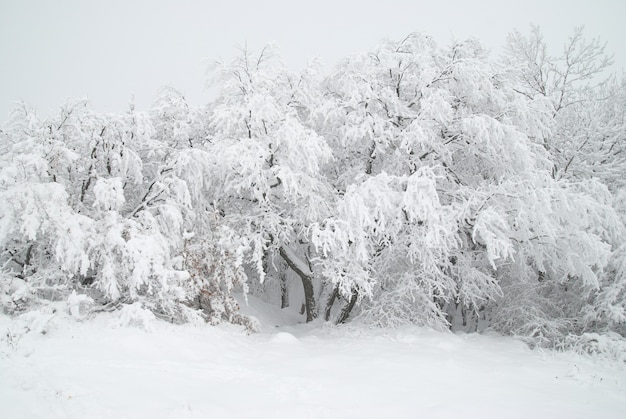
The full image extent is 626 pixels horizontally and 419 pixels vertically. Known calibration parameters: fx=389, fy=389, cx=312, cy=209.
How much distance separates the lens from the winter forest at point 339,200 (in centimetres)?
784

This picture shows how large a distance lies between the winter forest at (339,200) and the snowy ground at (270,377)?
106 cm

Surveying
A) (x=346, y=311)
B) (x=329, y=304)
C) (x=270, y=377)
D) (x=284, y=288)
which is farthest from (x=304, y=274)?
(x=270, y=377)

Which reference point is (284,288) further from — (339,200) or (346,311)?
(339,200)

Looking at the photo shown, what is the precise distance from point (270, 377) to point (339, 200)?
465 cm

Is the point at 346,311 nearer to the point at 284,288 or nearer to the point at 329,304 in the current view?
the point at 329,304

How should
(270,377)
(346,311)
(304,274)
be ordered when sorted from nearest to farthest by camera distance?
(270,377) → (346,311) → (304,274)

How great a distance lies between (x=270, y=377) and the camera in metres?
5.77

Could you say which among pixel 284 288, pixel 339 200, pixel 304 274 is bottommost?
pixel 284 288

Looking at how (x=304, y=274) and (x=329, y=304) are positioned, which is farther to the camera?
(x=329, y=304)

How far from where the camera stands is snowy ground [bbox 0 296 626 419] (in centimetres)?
438

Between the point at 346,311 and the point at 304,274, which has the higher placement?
the point at 304,274

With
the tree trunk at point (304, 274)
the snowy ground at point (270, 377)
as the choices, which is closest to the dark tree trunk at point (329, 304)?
the tree trunk at point (304, 274)

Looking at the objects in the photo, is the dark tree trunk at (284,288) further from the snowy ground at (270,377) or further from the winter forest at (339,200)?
the snowy ground at (270,377)

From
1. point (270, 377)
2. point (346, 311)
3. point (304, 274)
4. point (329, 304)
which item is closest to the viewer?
point (270, 377)
